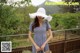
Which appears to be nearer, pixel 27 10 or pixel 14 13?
pixel 14 13

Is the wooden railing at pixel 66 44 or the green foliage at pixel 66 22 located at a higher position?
the green foliage at pixel 66 22

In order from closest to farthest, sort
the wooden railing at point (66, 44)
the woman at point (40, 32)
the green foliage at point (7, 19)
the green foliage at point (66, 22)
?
the woman at point (40, 32) < the green foliage at point (7, 19) < the wooden railing at point (66, 44) < the green foliage at point (66, 22)

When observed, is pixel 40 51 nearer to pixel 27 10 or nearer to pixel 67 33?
pixel 67 33

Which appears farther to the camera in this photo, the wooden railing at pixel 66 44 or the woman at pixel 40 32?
the wooden railing at pixel 66 44

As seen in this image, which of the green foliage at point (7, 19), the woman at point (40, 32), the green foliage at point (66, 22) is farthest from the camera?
the green foliage at point (66, 22)

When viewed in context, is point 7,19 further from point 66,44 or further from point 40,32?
point 40,32

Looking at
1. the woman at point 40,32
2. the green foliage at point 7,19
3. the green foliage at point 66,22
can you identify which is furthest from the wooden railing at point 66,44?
the woman at point 40,32

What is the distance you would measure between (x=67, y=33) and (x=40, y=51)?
13.8ft

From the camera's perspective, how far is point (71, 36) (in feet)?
35.5

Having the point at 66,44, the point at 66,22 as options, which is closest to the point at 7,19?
the point at 66,44

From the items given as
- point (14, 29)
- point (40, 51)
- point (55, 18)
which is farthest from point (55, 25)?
point (40, 51)

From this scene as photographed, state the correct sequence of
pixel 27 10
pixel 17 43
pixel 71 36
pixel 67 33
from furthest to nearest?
pixel 27 10 < pixel 71 36 < pixel 67 33 < pixel 17 43

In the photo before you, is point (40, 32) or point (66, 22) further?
point (66, 22)

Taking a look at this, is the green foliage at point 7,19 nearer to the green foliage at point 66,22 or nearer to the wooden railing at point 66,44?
the wooden railing at point 66,44
